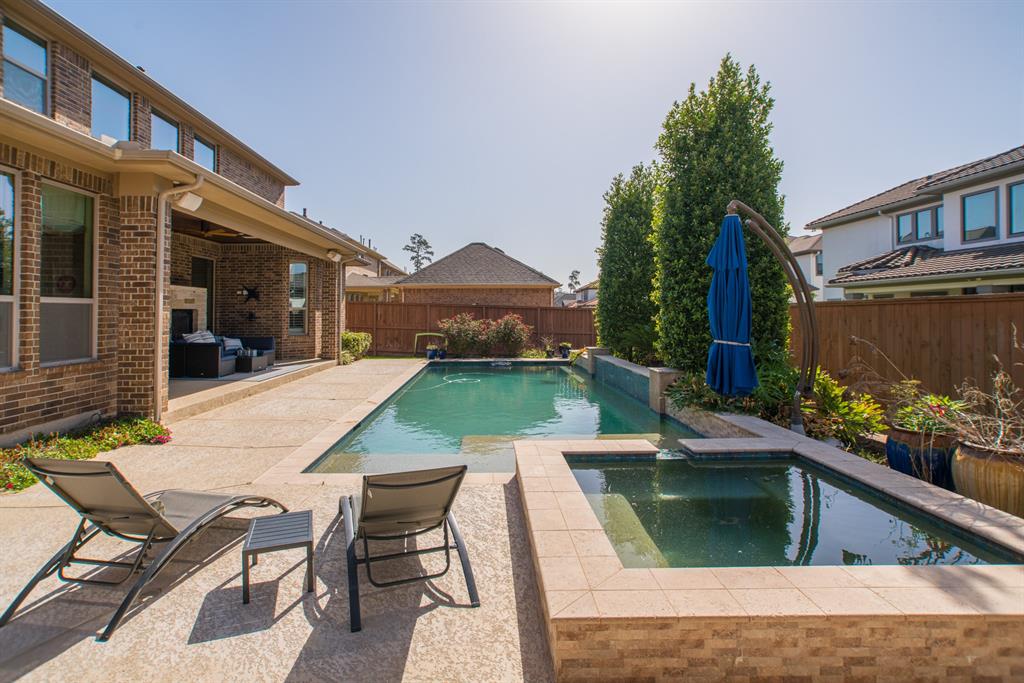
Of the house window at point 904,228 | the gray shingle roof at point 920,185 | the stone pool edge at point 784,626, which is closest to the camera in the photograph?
the stone pool edge at point 784,626

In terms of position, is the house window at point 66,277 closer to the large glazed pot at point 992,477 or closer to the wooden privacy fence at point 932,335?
the large glazed pot at point 992,477

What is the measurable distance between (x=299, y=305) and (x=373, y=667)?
1273cm

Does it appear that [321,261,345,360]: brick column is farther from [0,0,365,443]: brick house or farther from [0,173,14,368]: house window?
[0,173,14,368]: house window

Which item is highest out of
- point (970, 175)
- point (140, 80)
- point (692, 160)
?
point (140, 80)

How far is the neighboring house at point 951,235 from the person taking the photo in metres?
11.6

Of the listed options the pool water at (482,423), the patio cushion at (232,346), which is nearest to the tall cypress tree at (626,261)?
the pool water at (482,423)

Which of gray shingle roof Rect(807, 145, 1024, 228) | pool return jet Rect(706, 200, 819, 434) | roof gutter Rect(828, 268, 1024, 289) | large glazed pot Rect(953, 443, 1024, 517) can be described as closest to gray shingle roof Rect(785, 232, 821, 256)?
gray shingle roof Rect(807, 145, 1024, 228)

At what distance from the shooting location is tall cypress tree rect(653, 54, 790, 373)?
792 cm

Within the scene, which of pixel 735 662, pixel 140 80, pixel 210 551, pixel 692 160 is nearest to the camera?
pixel 735 662

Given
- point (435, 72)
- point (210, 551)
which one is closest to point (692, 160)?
point (435, 72)

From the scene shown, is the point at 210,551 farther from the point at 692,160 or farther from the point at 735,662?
the point at 692,160

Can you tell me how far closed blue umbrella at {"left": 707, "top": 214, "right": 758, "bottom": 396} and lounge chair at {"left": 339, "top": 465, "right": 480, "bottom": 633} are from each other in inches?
183

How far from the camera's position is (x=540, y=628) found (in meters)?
2.58

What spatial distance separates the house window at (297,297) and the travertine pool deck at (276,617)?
9.78m
